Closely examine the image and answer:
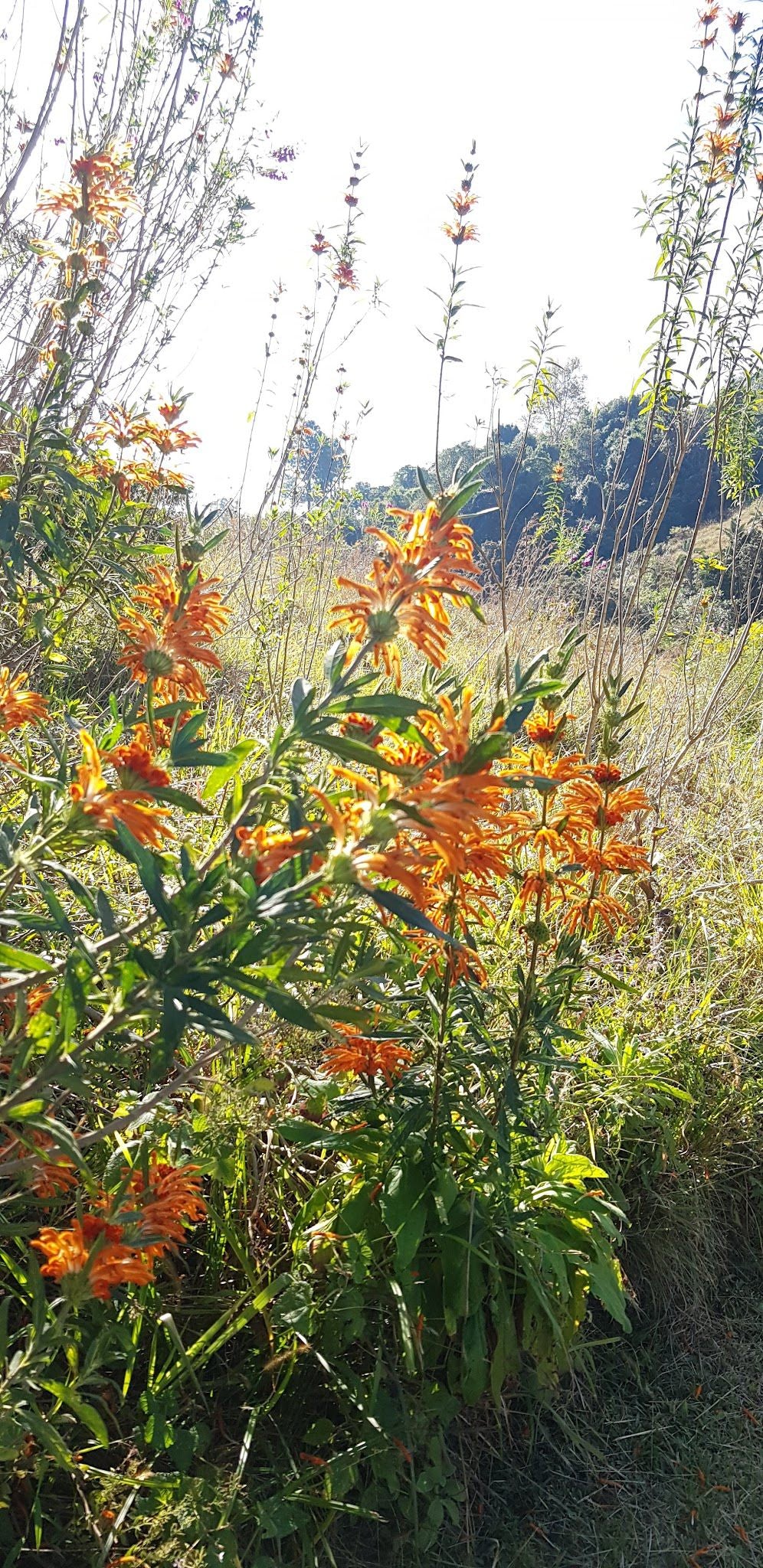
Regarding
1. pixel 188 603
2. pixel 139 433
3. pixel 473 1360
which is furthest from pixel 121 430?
pixel 473 1360

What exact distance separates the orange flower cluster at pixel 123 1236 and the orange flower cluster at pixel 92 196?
4.90 feet

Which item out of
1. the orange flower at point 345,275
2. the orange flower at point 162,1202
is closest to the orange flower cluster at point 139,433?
the orange flower at point 162,1202

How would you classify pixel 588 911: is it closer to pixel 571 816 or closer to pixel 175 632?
pixel 571 816

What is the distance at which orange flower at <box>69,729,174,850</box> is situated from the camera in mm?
906

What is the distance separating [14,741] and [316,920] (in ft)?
6.05

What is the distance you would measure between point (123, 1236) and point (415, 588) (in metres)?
0.75

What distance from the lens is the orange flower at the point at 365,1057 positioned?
57.4 inches

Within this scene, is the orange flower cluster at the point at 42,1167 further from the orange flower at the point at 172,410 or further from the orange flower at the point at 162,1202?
the orange flower at the point at 172,410

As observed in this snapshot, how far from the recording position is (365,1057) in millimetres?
1473

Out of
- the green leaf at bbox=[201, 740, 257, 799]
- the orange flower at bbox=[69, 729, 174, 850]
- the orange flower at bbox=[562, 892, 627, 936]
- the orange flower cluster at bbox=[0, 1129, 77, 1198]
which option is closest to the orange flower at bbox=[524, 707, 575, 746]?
the orange flower at bbox=[562, 892, 627, 936]

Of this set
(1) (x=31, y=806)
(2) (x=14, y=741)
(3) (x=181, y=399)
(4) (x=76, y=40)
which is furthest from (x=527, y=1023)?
(4) (x=76, y=40)

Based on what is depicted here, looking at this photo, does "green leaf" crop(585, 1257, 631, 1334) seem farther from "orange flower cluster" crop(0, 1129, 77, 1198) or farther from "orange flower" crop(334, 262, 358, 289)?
"orange flower" crop(334, 262, 358, 289)

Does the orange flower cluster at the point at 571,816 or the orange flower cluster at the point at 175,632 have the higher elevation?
the orange flower cluster at the point at 175,632

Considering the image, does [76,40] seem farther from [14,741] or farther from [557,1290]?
[557,1290]
